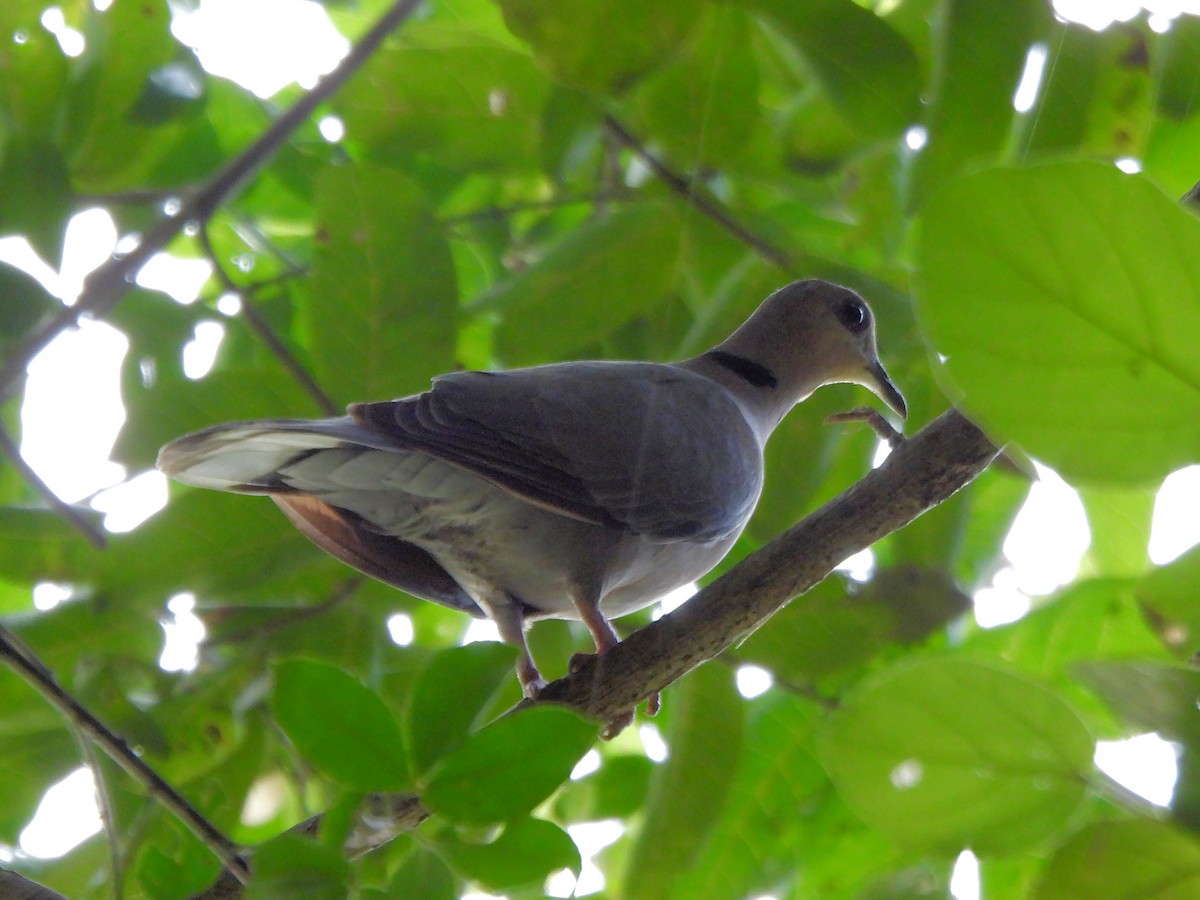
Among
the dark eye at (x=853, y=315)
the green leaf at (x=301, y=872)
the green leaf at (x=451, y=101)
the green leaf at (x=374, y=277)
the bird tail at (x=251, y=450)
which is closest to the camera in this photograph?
the green leaf at (x=301, y=872)

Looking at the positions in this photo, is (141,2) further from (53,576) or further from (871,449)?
(871,449)

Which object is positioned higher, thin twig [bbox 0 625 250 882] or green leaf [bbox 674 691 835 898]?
thin twig [bbox 0 625 250 882]

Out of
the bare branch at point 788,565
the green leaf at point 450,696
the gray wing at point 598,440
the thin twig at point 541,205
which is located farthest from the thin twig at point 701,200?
the green leaf at point 450,696

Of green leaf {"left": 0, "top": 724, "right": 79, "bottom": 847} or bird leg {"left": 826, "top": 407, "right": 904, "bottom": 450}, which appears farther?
green leaf {"left": 0, "top": 724, "right": 79, "bottom": 847}

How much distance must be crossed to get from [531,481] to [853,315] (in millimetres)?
986

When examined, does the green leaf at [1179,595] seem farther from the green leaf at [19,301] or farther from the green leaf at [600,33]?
the green leaf at [19,301]

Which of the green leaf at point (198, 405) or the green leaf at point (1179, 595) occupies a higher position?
the green leaf at point (198, 405)

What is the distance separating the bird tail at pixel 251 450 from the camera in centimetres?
191

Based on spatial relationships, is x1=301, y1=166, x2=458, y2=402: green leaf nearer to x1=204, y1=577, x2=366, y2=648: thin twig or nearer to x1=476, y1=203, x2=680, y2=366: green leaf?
x1=476, y1=203, x2=680, y2=366: green leaf

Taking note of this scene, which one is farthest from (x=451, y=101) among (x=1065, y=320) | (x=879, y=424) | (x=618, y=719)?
(x=1065, y=320)

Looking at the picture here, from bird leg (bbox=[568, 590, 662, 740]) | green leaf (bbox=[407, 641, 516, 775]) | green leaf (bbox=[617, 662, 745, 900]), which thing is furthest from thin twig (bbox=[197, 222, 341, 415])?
green leaf (bbox=[407, 641, 516, 775])

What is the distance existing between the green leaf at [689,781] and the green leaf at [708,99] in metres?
0.95

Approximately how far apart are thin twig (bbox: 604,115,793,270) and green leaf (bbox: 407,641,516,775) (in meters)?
1.33

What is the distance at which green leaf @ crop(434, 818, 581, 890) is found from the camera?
113 cm
